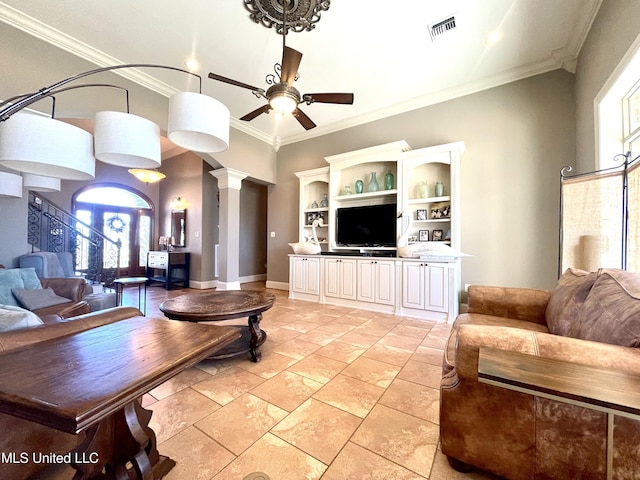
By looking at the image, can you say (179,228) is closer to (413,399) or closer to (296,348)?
(296,348)

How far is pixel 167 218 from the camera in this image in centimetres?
668

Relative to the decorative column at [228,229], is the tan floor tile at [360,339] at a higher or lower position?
lower

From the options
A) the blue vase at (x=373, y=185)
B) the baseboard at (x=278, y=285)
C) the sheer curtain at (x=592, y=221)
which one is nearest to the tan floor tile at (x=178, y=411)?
the sheer curtain at (x=592, y=221)

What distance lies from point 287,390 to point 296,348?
2.31ft

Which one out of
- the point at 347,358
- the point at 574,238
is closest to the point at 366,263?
the point at 347,358

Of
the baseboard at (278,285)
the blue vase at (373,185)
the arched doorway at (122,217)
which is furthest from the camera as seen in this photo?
the arched doorway at (122,217)

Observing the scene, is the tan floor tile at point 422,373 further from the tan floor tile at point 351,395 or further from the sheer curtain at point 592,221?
the sheer curtain at point 592,221

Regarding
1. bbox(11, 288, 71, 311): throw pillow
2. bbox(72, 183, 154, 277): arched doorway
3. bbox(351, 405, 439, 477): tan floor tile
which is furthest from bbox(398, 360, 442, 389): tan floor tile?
bbox(72, 183, 154, 277): arched doorway

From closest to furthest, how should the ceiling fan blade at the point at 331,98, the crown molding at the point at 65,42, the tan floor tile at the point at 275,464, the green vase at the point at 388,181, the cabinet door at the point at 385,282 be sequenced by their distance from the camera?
the tan floor tile at the point at 275,464
the ceiling fan blade at the point at 331,98
the crown molding at the point at 65,42
the cabinet door at the point at 385,282
the green vase at the point at 388,181

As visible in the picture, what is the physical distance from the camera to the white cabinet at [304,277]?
4.40 m

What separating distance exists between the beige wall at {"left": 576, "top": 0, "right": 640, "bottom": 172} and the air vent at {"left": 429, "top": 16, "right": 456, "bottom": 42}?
1.22 meters

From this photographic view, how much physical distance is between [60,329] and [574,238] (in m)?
3.65

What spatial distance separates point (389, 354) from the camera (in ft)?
7.60

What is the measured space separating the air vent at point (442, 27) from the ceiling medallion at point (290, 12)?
3.83 ft
